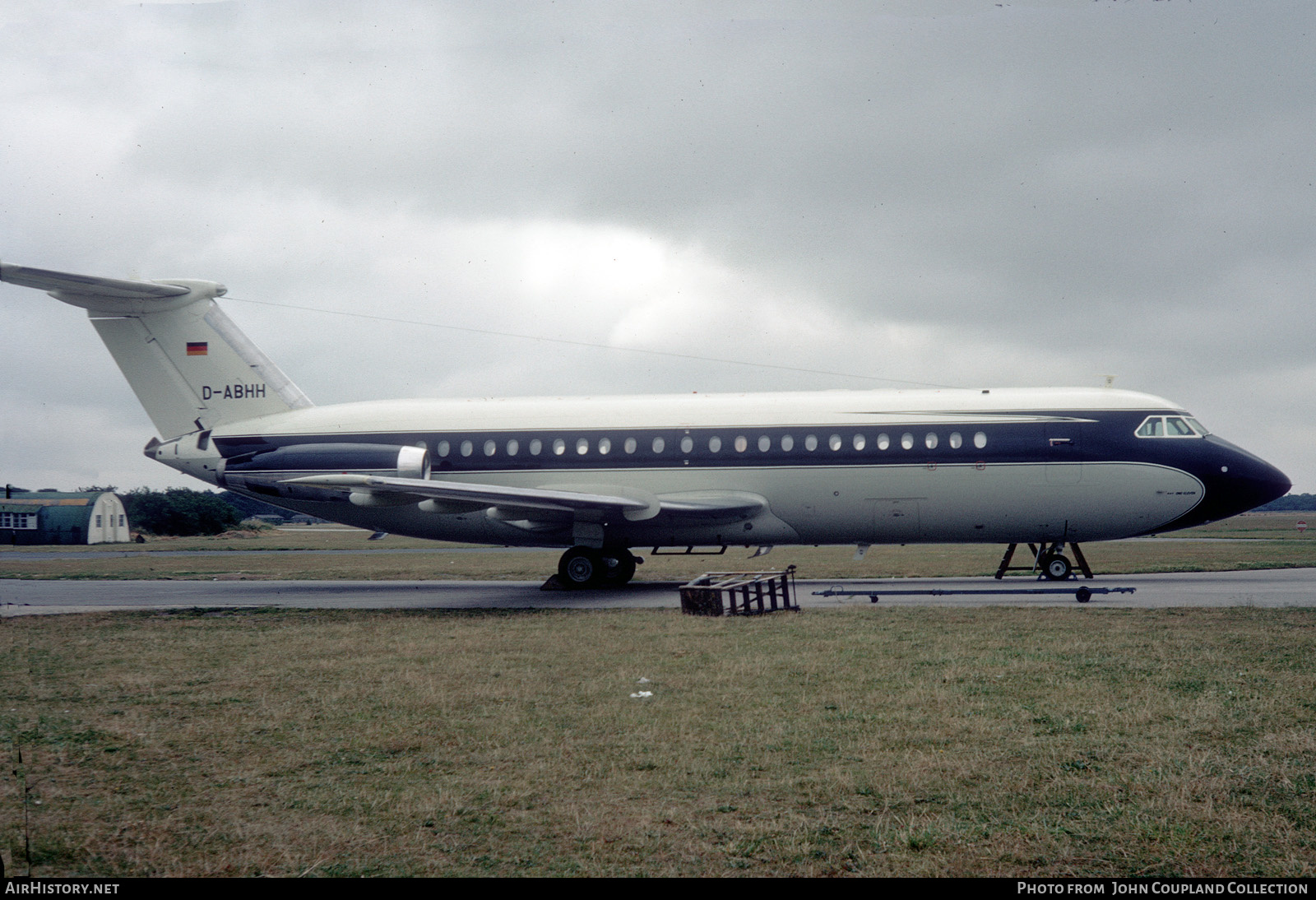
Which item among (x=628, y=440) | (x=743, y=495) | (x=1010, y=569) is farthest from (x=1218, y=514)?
(x=628, y=440)

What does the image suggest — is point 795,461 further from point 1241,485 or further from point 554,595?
point 1241,485

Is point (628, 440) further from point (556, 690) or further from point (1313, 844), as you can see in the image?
point (1313, 844)

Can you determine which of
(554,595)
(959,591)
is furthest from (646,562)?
(959,591)

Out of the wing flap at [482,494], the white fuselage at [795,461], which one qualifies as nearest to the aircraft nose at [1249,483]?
the white fuselage at [795,461]

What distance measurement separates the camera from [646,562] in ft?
116

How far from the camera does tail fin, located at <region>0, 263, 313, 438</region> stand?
22.6 meters

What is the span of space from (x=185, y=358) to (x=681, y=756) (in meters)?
20.7

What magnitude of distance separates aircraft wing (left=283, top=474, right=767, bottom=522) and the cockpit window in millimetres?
8612

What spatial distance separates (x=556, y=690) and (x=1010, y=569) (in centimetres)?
1651

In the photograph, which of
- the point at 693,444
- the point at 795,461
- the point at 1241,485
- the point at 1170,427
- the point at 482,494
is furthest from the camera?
the point at 693,444

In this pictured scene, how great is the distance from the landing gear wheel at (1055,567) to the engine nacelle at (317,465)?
49.0ft

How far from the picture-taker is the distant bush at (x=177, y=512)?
6219cm

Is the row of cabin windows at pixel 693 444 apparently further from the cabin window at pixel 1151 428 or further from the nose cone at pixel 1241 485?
the nose cone at pixel 1241 485

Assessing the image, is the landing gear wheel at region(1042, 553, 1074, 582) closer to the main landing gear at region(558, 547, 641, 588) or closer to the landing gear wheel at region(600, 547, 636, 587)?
the landing gear wheel at region(600, 547, 636, 587)
